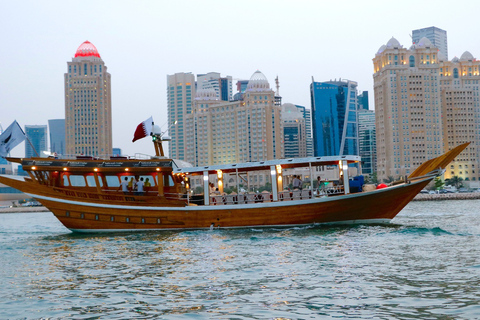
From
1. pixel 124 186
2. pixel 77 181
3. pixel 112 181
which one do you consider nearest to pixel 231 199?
pixel 124 186

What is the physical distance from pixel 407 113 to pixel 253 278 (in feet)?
490

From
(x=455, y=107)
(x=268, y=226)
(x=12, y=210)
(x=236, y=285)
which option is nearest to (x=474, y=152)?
(x=455, y=107)

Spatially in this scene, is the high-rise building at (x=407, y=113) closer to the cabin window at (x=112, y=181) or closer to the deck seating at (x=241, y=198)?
the deck seating at (x=241, y=198)

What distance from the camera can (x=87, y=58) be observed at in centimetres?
17212

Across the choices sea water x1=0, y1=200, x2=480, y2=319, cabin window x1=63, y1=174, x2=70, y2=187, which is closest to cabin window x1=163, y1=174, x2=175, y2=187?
cabin window x1=63, y1=174, x2=70, y2=187

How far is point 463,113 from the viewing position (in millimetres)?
170875

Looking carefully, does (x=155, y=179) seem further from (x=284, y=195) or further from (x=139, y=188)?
(x=284, y=195)

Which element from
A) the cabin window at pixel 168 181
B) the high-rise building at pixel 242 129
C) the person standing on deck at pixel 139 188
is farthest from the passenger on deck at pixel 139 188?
the high-rise building at pixel 242 129

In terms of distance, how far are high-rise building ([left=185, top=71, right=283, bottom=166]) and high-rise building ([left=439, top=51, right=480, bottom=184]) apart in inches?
2103

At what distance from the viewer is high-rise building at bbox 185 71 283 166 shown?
17888cm

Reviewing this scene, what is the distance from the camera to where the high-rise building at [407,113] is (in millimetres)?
154625

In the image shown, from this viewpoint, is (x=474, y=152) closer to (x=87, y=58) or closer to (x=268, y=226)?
(x=87, y=58)

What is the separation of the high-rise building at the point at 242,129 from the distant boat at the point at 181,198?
150046 millimetres

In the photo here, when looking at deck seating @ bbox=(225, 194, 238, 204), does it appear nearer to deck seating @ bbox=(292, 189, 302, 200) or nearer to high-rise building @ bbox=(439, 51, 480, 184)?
deck seating @ bbox=(292, 189, 302, 200)
